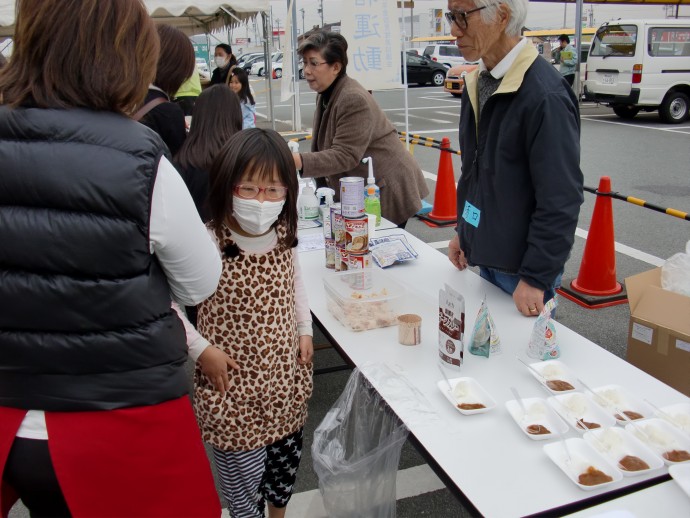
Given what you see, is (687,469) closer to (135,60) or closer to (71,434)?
(71,434)

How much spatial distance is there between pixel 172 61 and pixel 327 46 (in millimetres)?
807

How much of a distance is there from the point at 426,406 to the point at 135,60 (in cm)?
116

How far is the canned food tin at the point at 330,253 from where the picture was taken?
275 centimetres

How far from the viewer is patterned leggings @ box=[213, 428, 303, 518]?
6.20ft

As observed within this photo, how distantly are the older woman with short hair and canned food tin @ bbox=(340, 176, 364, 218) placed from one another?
128cm

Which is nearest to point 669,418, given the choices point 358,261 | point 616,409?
point 616,409

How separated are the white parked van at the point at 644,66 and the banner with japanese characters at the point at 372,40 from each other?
27.1ft

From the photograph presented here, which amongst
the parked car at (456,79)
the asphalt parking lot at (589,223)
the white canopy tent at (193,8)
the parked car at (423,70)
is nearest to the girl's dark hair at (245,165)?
the asphalt parking lot at (589,223)

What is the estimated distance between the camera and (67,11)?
112cm

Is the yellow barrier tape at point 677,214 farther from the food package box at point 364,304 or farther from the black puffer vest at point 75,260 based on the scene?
the black puffer vest at point 75,260

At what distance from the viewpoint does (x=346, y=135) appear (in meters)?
3.14

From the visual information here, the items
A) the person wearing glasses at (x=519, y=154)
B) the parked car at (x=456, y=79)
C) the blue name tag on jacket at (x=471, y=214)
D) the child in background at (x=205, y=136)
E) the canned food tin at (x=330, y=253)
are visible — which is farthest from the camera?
the parked car at (x=456, y=79)

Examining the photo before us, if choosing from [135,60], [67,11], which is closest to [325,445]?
[135,60]

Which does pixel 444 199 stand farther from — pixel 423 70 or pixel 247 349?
pixel 423 70
